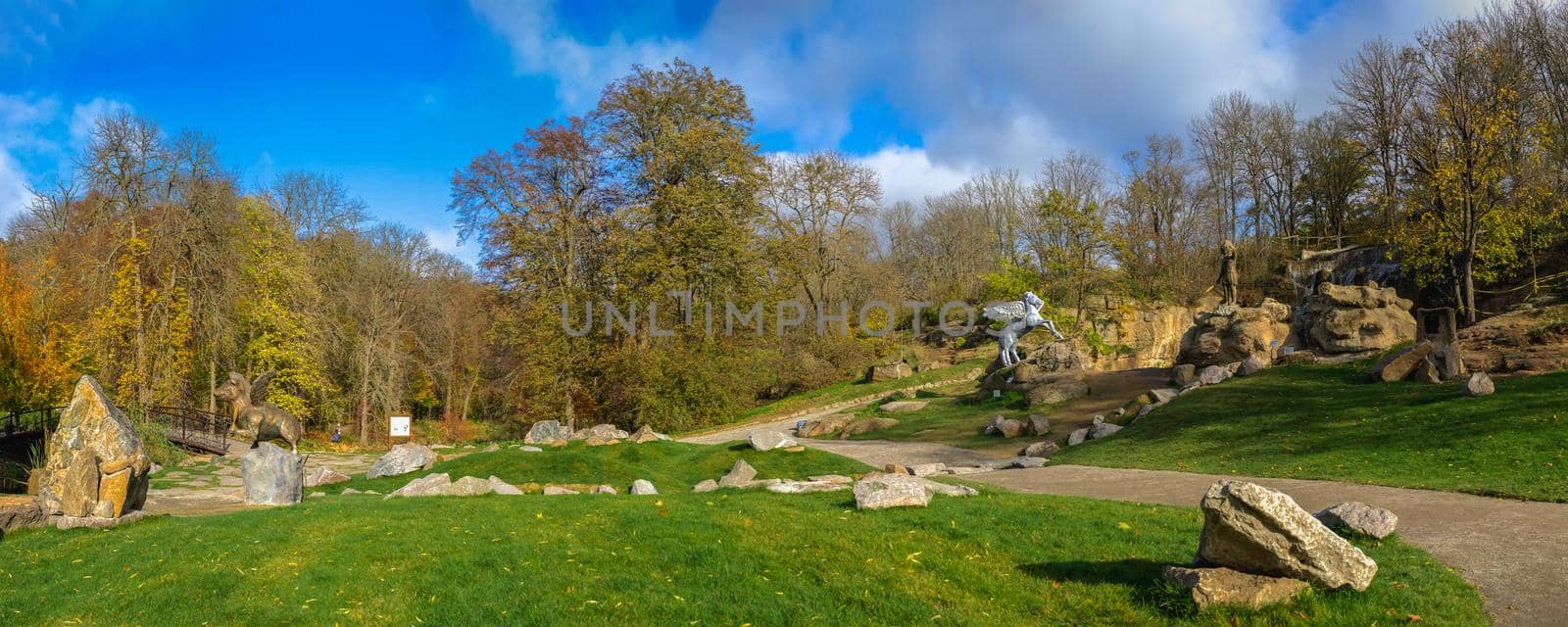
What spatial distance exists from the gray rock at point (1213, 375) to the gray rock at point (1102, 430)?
3816mm

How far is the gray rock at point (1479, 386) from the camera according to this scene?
1508 centimetres

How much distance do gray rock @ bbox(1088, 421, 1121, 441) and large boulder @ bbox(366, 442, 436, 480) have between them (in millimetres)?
15020

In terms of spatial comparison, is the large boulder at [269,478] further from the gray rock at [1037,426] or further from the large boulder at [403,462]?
the gray rock at [1037,426]

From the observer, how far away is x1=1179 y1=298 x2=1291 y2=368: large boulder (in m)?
25.8

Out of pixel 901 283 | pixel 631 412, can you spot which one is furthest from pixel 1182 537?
pixel 901 283

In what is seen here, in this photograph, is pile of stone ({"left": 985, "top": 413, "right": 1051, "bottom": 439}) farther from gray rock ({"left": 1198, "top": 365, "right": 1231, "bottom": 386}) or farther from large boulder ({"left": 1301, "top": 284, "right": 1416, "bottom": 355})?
large boulder ({"left": 1301, "top": 284, "right": 1416, "bottom": 355})

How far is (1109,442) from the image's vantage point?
1862cm

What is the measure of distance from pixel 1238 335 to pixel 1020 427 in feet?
29.5

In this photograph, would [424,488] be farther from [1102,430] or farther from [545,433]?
[1102,430]

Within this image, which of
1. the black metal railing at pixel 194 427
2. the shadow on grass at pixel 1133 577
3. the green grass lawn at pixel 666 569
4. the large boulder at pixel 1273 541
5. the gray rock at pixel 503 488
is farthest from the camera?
the black metal railing at pixel 194 427

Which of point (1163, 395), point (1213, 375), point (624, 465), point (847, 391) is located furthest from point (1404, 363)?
point (847, 391)

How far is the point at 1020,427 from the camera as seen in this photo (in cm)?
2244

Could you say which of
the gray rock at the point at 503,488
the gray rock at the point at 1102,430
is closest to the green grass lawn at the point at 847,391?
the gray rock at the point at 1102,430

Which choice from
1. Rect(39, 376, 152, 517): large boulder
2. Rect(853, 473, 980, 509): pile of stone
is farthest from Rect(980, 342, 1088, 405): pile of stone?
Rect(39, 376, 152, 517): large boulder
